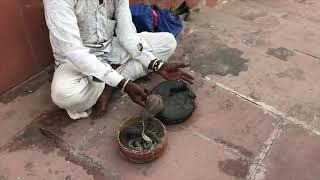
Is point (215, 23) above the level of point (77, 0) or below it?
below

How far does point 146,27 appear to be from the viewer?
141 inches

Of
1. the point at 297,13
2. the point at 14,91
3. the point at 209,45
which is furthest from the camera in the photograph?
the point at 297,13

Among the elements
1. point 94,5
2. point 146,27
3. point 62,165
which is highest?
point 94,5

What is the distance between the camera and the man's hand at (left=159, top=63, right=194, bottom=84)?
10.0 feet

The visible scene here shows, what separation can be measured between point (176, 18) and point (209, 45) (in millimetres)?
442

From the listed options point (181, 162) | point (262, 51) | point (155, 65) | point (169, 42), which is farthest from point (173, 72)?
point (262, 51)

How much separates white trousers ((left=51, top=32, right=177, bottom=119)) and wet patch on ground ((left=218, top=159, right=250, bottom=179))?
103 cm

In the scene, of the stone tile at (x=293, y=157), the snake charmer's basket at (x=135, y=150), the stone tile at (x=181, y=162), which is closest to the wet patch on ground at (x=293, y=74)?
the stone tile at (x=293, y=157)

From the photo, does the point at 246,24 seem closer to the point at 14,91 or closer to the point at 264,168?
the point at 264,168

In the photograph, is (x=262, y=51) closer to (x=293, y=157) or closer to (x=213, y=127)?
(x=213, y=127)

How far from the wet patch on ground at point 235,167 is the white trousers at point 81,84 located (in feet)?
3.37

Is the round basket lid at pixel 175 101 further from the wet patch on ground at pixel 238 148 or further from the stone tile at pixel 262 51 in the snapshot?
the stone tile at pixel 262 51

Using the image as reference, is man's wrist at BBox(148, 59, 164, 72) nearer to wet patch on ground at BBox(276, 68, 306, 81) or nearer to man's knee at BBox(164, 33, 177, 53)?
man's knee at BBox(164, 33, 177, 53)

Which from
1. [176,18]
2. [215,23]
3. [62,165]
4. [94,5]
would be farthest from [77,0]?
[215,23]
